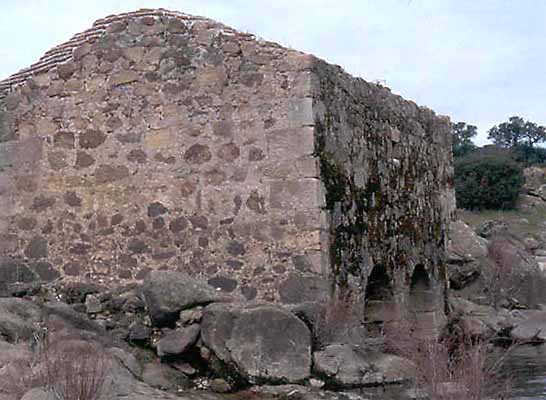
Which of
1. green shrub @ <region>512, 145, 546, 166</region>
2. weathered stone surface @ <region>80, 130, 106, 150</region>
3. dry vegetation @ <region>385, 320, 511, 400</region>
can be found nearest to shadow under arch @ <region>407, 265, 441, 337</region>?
dry vegetation @ <region>385, 320, 511, 400</region>

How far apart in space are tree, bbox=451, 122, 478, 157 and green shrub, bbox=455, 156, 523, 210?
1195 centimetres

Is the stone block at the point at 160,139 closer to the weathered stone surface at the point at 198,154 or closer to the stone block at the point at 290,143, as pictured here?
the weathered stone surface at the point at 198,154

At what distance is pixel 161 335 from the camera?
8812mm

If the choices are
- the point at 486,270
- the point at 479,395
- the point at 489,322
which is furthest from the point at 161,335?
the point at 486,270

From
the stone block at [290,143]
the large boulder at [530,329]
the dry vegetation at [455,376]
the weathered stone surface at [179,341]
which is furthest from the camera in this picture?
the large boulder at [530,329]

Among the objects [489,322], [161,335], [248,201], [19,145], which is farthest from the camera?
[489,322]

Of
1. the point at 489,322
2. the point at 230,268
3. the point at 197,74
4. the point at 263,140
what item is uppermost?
the point at 197,74

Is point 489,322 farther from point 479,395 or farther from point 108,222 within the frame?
point 479,395

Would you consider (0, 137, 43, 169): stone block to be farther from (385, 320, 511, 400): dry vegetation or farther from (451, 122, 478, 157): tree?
(451, 122, 478, 157): tree

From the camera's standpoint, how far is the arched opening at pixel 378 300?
1072 centimetres

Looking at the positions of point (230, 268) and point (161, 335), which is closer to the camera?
point (161, 335)

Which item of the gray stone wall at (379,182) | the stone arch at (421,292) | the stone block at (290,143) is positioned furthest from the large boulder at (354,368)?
the stone arch at (421,292)

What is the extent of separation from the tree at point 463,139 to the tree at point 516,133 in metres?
1.35

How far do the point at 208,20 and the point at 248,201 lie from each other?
6.67 ft
